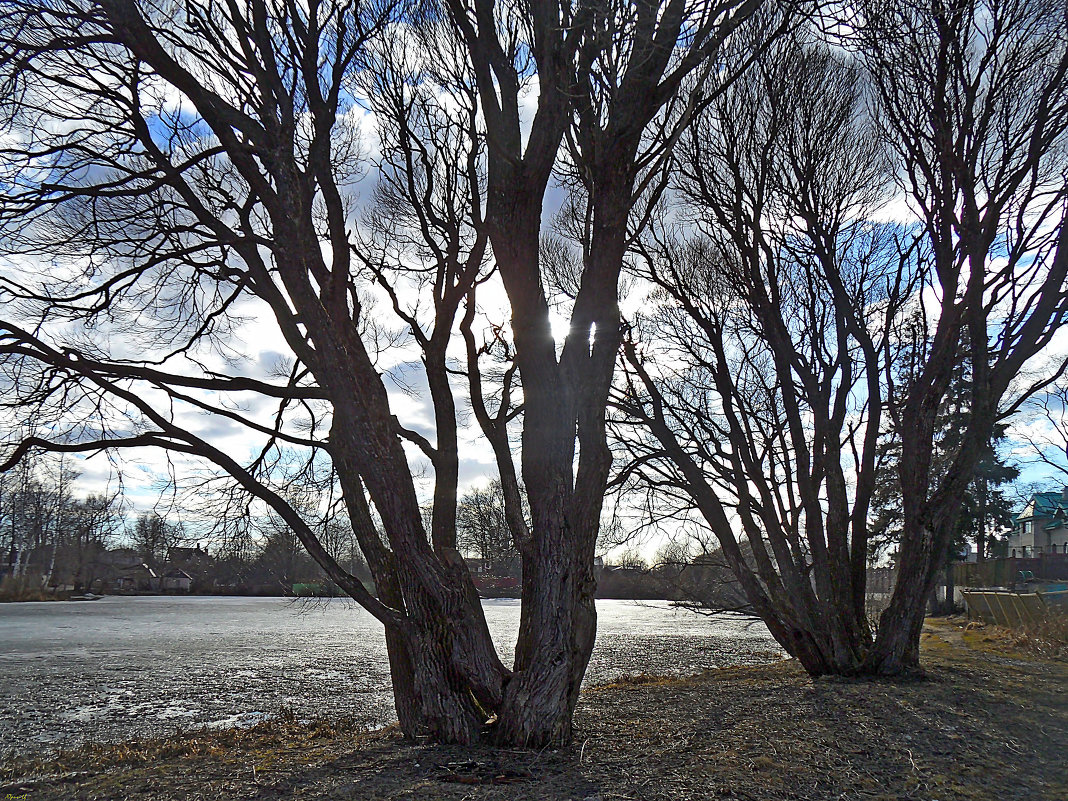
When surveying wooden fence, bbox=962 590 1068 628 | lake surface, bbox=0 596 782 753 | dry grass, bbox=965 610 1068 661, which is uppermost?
wooden fence, bbox=962 590 1068 628

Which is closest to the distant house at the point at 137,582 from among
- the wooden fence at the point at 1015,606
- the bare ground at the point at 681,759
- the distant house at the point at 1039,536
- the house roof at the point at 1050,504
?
the wooden fence at the point at 1015,606

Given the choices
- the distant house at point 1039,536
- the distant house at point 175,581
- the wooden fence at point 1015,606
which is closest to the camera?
the wooden fence at point 1015,606

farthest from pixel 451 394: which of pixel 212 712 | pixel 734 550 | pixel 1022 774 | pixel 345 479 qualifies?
pixel 212 712

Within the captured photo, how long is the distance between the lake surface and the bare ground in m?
2.47

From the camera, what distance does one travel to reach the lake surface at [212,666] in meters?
9.48

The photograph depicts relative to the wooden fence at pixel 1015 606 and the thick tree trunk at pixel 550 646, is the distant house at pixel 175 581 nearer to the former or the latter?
the wooden fence at pixel 1015 606

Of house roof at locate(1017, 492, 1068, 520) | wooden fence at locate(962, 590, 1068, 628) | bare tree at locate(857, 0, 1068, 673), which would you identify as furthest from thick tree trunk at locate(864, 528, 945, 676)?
house roof at locate(1017, 492, 1068, 520)

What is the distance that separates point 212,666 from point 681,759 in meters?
13.1

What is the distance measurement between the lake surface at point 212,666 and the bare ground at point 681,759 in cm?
247

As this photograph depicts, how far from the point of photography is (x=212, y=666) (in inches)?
595

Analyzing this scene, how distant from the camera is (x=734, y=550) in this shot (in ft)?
31.6

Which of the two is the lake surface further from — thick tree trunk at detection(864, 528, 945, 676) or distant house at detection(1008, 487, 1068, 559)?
distant house at detection(1008, 487, 1068, 559)

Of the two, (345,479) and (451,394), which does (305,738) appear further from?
(451,394)

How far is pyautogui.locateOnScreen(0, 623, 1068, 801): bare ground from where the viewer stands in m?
4.13
